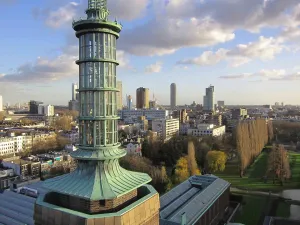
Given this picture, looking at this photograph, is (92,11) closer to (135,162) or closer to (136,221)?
(136,221)

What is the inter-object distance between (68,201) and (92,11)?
367cm

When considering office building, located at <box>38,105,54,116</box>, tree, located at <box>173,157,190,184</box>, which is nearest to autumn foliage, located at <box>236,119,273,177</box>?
tree, located at <box>173,157,190,184</box>

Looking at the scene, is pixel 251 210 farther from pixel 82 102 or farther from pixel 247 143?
pixel 82 102

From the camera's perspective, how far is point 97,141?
5273mm

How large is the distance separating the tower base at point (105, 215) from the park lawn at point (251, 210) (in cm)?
1535

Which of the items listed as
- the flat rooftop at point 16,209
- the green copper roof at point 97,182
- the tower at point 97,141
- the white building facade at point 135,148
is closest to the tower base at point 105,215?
the tower at point 97,141

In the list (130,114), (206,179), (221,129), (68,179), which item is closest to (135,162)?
(206,179)

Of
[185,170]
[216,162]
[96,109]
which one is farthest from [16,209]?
[216,162]

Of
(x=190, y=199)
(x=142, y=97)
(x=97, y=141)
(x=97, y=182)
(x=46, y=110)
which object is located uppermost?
(x=142, y=97)

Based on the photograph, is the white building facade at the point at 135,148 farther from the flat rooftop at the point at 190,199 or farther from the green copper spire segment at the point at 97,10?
the green copper spire segment at the point at 97,10

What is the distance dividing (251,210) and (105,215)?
18.5m

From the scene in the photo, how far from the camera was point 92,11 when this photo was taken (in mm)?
5391

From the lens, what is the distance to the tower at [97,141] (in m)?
5.05

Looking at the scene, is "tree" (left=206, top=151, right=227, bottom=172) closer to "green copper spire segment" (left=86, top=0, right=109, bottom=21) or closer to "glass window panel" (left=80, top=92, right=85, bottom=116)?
"glass window panel" (left=80, top=92, right=85, bottom=116)
